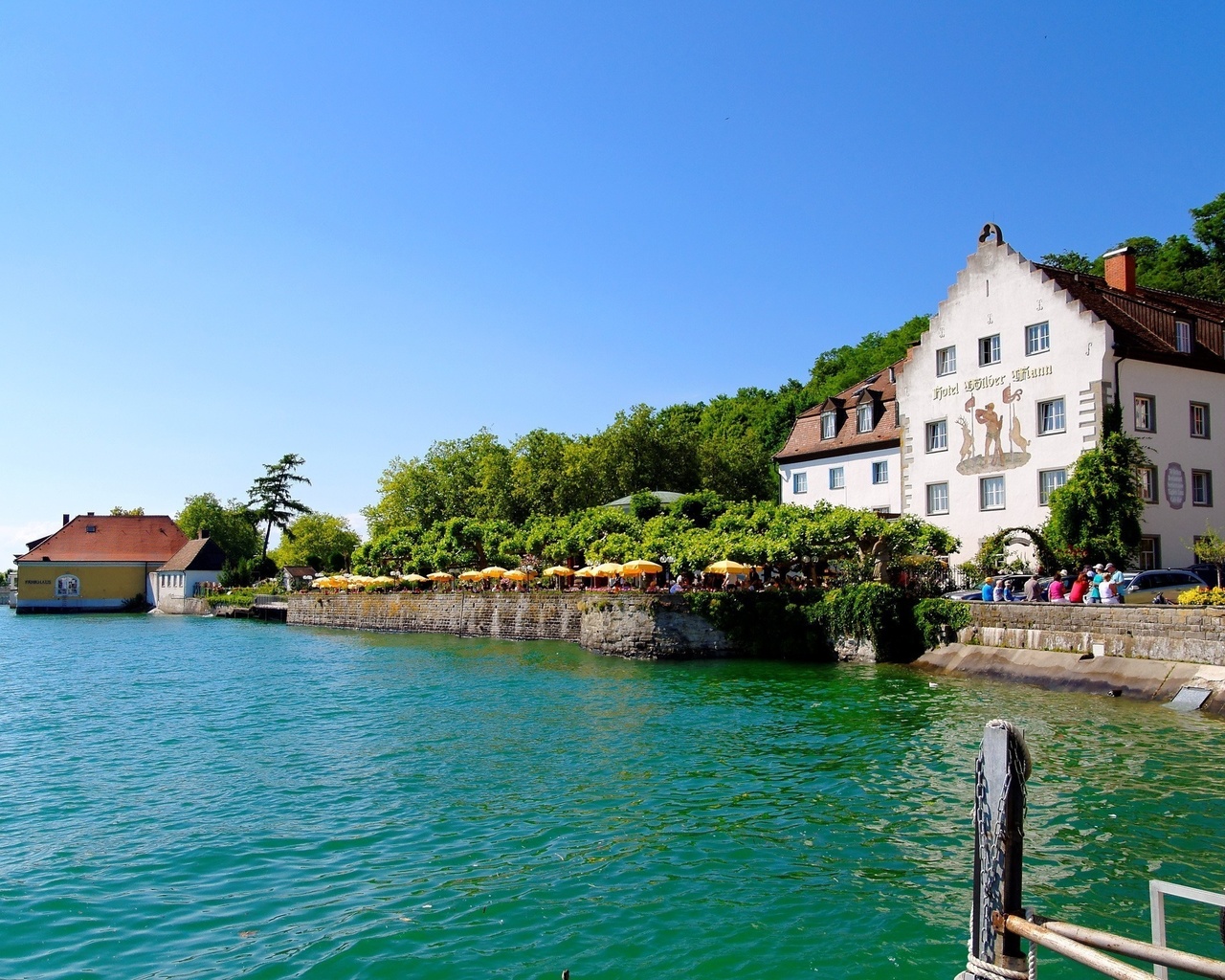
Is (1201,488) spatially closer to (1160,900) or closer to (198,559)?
(1160,900)

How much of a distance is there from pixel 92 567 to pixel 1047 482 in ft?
346

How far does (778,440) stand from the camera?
3469 inches

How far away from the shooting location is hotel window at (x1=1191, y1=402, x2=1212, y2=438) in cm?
3962

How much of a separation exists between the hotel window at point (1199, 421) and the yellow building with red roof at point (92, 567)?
10599 centimetres

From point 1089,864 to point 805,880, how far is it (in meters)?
3.65

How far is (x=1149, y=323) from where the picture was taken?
4038 centimetres

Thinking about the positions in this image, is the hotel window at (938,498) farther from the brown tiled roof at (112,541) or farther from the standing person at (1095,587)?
the brown tiled roof at (112,541)

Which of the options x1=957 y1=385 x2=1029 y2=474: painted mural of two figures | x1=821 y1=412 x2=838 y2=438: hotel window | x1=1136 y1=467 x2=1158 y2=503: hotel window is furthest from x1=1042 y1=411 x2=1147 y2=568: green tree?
x1=821 y1=412 x2=838 y2=438: hotel window

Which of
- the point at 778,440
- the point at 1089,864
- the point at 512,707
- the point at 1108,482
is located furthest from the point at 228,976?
the point at 778,440

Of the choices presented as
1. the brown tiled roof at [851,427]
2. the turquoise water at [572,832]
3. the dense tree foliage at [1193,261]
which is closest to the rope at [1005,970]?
the turquoise water at [572,832]

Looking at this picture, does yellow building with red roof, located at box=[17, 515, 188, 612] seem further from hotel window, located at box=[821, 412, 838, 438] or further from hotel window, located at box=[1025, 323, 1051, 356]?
hotel window, located at box=[1025, 323, 1051, 356]

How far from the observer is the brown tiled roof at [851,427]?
48.3m

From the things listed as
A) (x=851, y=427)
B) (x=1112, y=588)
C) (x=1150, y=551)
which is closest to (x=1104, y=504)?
(x=1150, y=551)

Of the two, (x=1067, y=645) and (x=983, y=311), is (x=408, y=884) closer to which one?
(x=1067, y=645)
